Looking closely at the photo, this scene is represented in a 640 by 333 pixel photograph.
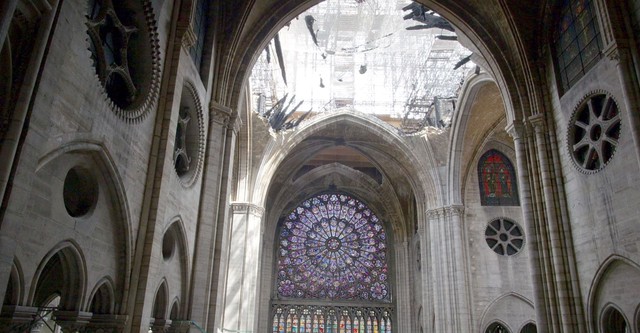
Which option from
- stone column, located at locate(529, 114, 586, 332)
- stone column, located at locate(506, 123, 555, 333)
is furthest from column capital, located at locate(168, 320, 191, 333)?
stone column, located at locate(529, 114, 586, 332)

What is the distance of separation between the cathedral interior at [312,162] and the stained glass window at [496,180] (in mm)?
70

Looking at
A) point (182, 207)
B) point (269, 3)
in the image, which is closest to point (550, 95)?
point (269, 3)

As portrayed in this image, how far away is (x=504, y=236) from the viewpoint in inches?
765

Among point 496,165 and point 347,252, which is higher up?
point 496,165

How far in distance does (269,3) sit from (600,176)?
27.9 ft

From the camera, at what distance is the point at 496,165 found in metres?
20.4

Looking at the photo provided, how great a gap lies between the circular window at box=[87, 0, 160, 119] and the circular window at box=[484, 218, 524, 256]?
15156 mm

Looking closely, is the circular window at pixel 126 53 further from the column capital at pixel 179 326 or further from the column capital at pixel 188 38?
the column capital at pixel 179 326

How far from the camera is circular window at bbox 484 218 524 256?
19141 millimetres

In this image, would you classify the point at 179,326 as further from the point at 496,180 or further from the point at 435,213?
the point at 496,180

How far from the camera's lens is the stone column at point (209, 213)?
988 cm

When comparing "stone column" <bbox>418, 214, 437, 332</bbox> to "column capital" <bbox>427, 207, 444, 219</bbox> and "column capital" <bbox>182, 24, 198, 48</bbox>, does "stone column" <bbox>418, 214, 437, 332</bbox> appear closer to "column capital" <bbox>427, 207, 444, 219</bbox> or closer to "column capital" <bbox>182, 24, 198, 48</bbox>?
"column capital" <bbox>427, 207, 444, 219</bbox>

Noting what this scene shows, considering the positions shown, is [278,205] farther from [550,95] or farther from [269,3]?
[550,95]

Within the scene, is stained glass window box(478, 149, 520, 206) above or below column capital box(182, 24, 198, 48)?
above
